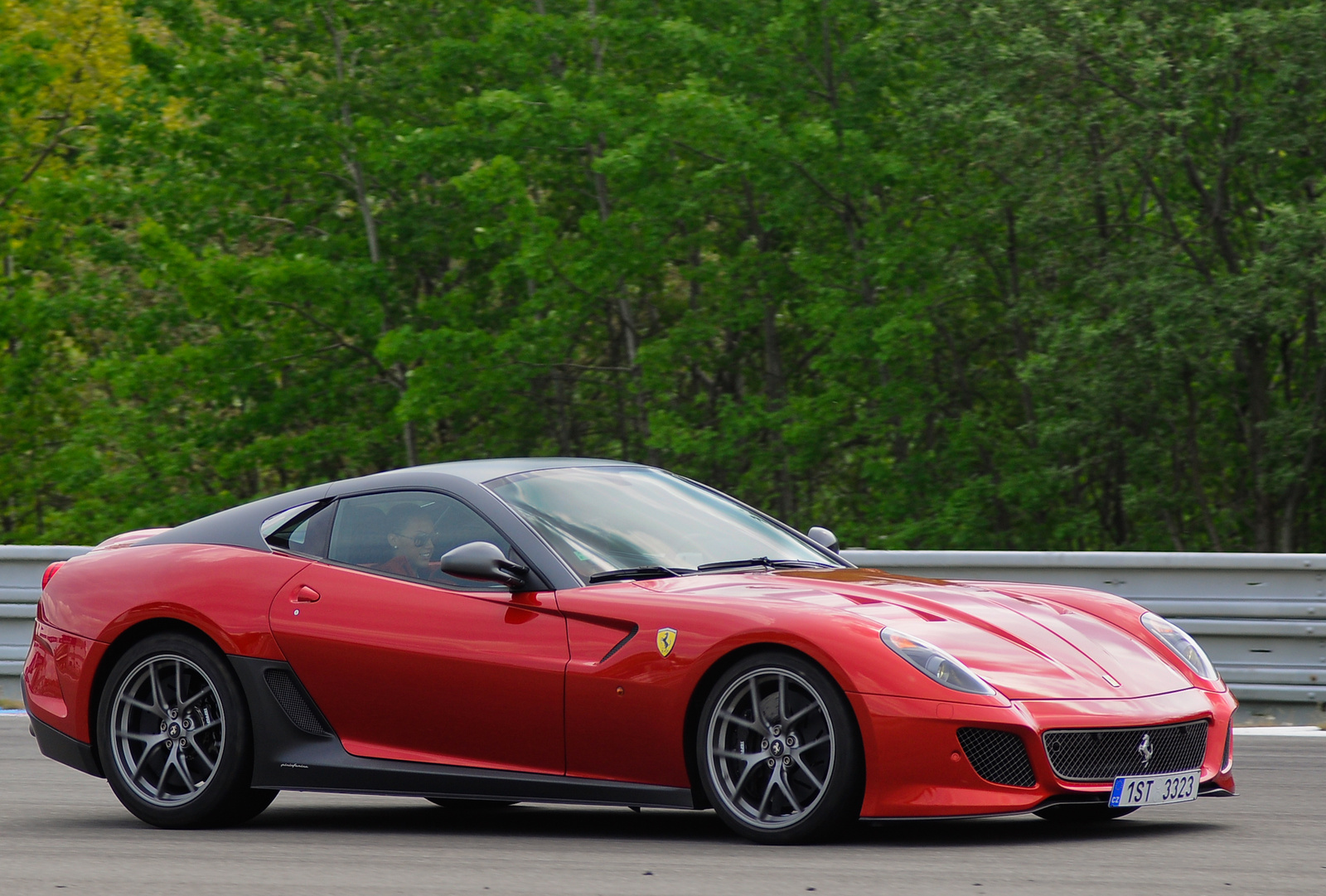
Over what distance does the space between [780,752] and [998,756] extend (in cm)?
67

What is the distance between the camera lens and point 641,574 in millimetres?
6160

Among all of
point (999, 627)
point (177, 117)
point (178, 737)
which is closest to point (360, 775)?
point (178, 737)

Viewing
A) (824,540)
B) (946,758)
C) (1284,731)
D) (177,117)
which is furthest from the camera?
(177,117)

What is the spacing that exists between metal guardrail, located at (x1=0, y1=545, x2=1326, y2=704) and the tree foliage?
9523 millimetres

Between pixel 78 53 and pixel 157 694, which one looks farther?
pixel 78 53

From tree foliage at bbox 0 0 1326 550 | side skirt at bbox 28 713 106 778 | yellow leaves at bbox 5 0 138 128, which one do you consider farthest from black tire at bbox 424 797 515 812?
yellow leaves at bbox 5 0 138 128

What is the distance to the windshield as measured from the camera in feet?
20.5

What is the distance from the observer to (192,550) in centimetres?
693

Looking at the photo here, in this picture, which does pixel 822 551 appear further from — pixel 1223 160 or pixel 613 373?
pixel 613 373

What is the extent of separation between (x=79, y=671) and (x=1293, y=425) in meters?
16.2

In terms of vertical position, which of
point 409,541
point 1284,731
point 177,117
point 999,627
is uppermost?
point 177,117

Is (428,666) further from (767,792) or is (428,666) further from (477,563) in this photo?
(767,792)

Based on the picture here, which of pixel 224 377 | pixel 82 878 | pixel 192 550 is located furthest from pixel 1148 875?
pixel 224 377

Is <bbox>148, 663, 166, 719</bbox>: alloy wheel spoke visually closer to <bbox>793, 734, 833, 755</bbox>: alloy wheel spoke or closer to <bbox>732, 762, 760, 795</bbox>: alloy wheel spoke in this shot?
<bbox>732, 762, 760, 795</bbox>: alloy wheel spoke
